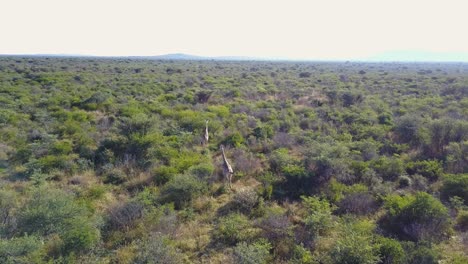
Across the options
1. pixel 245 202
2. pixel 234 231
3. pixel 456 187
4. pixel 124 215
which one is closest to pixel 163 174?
pixel 124 215

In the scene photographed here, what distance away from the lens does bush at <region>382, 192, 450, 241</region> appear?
7375 millimetres

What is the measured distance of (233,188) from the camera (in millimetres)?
10148

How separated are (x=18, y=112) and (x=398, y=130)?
1992 cm

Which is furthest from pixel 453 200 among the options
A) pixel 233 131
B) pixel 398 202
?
pixel 233 131

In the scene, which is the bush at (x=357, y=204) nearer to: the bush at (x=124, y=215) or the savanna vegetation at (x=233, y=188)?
the savanna vegetation at (x=233, y=188)

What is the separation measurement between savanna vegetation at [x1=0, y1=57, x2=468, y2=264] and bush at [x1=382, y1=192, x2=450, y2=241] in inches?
1.2

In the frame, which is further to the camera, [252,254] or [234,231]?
[234,231]

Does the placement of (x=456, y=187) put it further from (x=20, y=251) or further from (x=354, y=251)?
(x=20, y=251)

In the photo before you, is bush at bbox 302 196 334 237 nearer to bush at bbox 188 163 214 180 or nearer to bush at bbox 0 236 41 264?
bush at bbox 188 163 214 180

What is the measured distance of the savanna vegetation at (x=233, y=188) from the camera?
6.73 meters

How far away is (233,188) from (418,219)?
4960mm

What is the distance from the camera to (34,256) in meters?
5.98

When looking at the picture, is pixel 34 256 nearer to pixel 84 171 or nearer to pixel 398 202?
pixel 84 171

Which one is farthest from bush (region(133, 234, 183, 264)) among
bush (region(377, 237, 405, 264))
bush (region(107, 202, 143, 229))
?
bush (region(377, 237, 405, 264))
